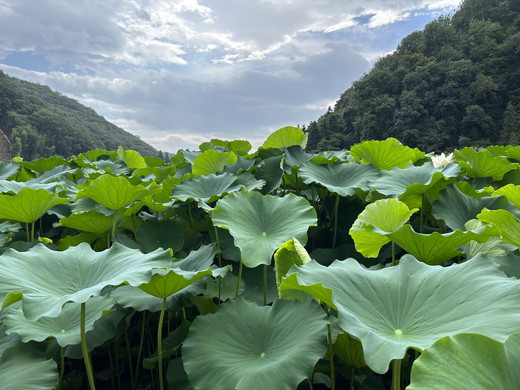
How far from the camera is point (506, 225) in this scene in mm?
815

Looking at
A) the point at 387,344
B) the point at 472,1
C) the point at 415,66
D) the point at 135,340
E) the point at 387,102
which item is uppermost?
the point at 472,1

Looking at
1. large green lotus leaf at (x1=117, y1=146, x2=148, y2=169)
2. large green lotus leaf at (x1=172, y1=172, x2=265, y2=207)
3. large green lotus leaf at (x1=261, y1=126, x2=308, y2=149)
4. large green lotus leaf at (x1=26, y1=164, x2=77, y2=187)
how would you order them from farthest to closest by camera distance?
1. large green lotus leaf at (x1=117, y1=146, x2=148, y2=169)
2. large green lotus leaf at (x1=261, y1=126, x2=308, y2=149)
3. large green lotus leaf at (x1=26, y1=164, x2=77, y2=187)
4. large green lotus leaf at (x1=172, y1=172, x2=265, y2=207)

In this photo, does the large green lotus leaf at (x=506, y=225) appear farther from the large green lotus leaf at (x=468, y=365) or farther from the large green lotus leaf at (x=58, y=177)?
the large green lotus leaf at (x=58, y=177)

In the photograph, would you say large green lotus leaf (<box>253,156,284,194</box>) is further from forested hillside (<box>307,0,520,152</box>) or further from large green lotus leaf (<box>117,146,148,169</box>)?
forested hillside (<box>307,0,520,152</box>)

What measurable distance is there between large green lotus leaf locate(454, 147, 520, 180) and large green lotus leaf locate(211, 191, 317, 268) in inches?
30.2

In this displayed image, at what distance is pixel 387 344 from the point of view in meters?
0.53

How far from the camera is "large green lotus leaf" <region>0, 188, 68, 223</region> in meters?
1.12

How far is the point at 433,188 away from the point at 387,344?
757 millimetres

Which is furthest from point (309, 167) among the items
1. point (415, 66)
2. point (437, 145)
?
point (415, 66)

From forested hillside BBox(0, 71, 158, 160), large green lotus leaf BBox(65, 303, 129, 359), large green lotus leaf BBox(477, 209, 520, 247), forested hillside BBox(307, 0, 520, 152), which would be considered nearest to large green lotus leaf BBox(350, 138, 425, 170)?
large green lotus leaf BBox(477, 209, 520, 247)

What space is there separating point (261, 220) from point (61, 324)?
509mm

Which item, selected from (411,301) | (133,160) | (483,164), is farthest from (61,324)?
(133,160)

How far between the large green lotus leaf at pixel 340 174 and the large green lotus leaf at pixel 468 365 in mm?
853

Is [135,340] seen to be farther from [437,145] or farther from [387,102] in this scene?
[387,102]
